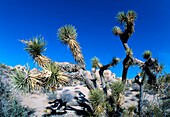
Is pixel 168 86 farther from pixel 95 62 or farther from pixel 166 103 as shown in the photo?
pixel 95 62

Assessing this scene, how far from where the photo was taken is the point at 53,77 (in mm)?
8461

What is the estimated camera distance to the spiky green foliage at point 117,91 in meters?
8.71

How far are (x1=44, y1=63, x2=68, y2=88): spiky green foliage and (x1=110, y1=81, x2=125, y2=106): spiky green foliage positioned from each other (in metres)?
1.86

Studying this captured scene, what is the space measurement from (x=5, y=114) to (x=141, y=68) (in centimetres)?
581

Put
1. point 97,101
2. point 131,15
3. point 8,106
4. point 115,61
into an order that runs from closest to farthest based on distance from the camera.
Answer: point 97,101, point 8,106, point 131,15, point 115,61

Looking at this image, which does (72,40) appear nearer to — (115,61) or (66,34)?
(66,34)

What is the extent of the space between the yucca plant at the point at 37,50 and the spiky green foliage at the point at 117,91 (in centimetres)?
276

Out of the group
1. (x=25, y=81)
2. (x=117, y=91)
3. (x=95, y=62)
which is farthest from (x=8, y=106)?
(x=117, y=91)

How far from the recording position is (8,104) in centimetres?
1002

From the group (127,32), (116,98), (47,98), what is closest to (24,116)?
(116,98)

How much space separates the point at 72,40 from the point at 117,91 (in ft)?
9.28

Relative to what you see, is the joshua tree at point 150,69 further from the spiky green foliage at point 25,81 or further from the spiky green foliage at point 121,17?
the spiky green foliage at point 25,81

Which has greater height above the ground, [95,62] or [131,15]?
[131,15]

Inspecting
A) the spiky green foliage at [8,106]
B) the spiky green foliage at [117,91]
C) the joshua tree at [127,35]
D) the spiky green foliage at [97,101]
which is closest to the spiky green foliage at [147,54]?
the joshua tree at [127,35]
